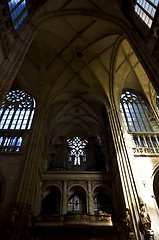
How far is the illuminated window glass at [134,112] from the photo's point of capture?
14.3m

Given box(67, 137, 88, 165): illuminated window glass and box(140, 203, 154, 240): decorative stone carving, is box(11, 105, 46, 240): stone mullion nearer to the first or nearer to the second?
box(140, 203, 154, 240): decorative stone carving

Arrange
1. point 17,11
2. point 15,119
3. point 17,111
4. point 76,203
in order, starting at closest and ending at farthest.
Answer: point 17,11, point 76,203, point 15,119, point 17,111

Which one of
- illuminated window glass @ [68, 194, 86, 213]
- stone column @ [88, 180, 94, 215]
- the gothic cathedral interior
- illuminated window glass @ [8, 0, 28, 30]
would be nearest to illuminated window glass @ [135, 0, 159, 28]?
the gothic cathedral interior

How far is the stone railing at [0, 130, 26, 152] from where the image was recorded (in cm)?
1242

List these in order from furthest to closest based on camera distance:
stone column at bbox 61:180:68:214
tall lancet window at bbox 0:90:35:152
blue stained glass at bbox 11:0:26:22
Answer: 1. tall lancet window at bbox 0:90:35:152
2. stone column at bbox 61:180:68:214
3. blue stained glass at bbox 11:0:26:22

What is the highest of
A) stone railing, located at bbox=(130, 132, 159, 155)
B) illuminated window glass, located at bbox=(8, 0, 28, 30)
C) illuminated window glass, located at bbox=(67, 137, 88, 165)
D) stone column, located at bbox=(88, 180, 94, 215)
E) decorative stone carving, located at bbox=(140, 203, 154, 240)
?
illuminated window glass, located at bbox=(8, 0, 28, 30)

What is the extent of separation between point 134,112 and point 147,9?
335 inches

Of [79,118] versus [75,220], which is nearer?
[75,220]

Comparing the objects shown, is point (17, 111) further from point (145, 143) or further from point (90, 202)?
point (145, 143)

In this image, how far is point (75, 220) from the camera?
10.0 meters

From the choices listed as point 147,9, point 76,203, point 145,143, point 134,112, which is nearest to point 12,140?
Result: point 76,203

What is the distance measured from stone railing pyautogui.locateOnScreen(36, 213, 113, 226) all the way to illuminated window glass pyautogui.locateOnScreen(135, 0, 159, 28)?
37.7ft

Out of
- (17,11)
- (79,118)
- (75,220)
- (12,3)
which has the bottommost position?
(75,220)

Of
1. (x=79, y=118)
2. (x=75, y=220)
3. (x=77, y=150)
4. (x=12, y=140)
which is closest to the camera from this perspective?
(x=75, y=220)
